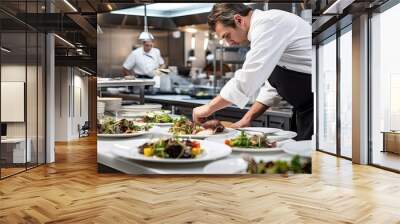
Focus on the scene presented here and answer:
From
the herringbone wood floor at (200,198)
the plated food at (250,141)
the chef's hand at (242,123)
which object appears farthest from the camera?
the chef's hand at (242,123)

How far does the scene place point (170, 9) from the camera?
510 centimetres

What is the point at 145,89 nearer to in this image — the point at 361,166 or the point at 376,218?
the point at 376,218

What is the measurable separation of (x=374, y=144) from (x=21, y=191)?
4.79m

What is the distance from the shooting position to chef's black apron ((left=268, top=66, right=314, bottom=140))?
486 centimetres

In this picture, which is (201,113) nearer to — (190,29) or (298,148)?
(190,29)

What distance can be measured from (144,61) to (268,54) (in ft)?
4.58

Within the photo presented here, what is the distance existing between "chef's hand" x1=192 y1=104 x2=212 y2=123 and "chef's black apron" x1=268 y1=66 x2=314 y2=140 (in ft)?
2.45

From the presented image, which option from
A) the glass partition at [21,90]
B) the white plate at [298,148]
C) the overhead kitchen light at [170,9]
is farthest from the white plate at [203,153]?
the glass partition at [21,90]

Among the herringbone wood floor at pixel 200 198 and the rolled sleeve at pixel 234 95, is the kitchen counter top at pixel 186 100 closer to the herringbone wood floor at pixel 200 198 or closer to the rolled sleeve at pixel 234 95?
the rolled sleeve at pixel 234 95

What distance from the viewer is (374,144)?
652 centimetres

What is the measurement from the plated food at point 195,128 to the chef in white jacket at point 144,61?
663 millimetres

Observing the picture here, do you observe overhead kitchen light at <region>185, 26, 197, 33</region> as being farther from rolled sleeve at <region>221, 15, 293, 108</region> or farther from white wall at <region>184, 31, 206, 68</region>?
rolled sleeve at <region>221, 15, 293, 108</region>

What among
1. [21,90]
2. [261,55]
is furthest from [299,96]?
[21,90]

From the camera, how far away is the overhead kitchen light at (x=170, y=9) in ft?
16.4
